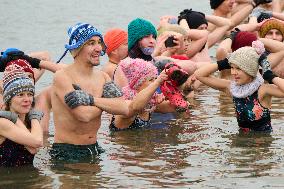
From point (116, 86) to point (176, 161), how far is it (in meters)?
1.18

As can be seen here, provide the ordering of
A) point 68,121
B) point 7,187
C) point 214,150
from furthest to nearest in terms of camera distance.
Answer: point 214,150
point 68,121
point 7,187

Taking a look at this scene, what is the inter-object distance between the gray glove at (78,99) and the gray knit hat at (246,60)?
2.37 metres

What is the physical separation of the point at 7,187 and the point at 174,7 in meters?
19.1

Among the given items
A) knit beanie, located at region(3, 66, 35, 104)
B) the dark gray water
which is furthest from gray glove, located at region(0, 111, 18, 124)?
the dark gray water

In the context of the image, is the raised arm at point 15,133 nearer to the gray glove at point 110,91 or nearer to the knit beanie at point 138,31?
the gray glove at point 110,91

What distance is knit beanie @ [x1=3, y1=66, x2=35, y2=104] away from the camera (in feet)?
38.1

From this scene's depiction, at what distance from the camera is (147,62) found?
564 inches

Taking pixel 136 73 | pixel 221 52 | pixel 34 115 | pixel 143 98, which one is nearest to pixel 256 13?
pixel 221 52

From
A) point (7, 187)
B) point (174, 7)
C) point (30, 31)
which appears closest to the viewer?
point (7, 187)

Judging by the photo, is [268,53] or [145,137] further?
[268,53]

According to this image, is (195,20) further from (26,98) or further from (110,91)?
(26,98)

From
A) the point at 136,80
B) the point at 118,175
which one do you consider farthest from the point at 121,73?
the point at 118,175

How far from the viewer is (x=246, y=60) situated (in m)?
13.3

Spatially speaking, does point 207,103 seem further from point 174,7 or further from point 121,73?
point 174,7
